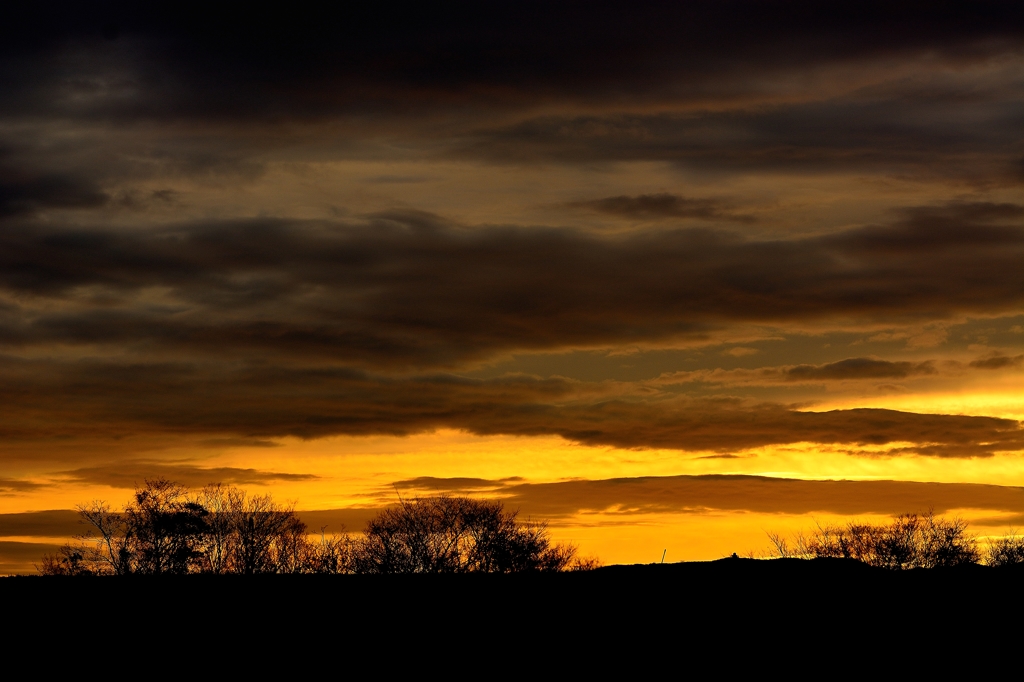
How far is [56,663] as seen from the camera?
892 inches

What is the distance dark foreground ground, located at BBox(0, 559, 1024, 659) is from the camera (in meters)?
24.3

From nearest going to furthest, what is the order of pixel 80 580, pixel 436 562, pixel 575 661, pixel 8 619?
pixel 575 661 → pixel 8 619 → pixel 80 580 → pixel 436 562

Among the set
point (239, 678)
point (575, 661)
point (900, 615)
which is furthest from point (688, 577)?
point (239, 678)

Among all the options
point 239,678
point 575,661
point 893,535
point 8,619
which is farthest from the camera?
point 893,535

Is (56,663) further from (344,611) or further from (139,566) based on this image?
(139,566)

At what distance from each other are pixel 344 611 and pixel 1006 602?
1792 cm

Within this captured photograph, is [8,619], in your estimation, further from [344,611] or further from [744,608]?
[744,608]

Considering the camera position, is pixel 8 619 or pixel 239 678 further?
pixel 8 619

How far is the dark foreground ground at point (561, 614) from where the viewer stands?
24.3m

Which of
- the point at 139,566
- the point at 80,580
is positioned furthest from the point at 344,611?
the point at 139,566

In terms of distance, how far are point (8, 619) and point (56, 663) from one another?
3.85 m

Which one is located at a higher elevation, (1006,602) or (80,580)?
(80,580)

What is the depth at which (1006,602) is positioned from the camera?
28.8m

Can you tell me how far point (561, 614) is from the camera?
2664cm
